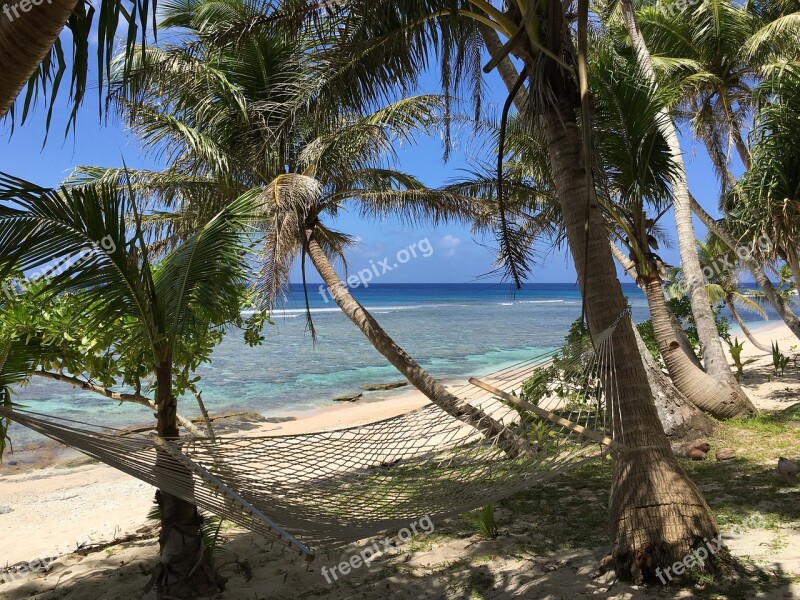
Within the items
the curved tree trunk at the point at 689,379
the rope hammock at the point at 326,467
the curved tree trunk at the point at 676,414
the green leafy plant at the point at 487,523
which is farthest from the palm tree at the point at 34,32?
A: the curved tree trunk at the point at 689,379

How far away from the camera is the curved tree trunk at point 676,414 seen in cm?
468

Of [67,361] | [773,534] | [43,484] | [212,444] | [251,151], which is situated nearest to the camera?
[212,444]

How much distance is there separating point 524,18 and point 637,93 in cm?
210

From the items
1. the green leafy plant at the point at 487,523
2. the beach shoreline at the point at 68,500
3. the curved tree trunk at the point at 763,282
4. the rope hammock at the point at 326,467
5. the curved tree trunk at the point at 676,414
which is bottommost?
the beach shoreline at the point at 68,500

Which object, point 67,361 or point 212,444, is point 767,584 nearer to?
point 212,444

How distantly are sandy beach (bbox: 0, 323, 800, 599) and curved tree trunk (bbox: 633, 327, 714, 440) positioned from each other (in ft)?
4.11

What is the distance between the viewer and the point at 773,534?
2.78m

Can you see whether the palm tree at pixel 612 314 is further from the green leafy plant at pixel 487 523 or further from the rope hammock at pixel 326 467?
the green leafy plant at pixel 487 523

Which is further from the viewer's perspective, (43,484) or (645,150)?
(43,484)

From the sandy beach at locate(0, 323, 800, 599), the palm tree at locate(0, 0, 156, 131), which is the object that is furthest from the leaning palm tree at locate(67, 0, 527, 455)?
the palm tree at locate(0, 0, 156, 131)

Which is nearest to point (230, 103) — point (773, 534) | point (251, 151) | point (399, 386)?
point (251, 151)

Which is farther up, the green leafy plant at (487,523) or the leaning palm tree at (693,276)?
the leaning palm tree at (693,276)

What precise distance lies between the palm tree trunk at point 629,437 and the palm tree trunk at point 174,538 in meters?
1.79

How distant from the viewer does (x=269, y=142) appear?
4660mm
